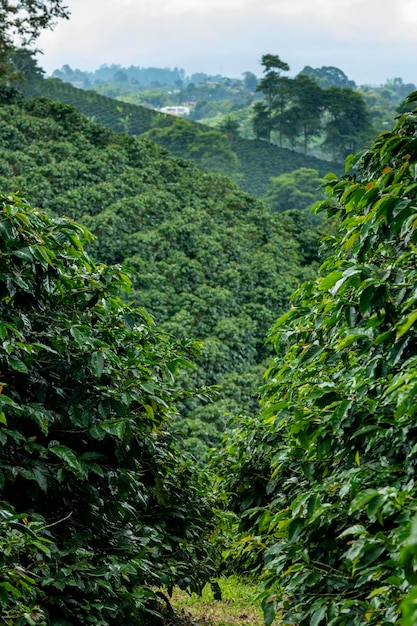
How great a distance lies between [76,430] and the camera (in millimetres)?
3197

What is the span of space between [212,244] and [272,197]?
22.5 m

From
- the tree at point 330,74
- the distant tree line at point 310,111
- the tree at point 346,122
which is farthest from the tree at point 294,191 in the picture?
the tree at point 330,74

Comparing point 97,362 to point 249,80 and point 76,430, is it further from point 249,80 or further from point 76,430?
point 249,80

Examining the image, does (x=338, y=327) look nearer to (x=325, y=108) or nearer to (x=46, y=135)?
(x=46, y=135)

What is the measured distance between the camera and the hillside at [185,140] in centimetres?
4009

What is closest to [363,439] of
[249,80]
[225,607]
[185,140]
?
[225,607]

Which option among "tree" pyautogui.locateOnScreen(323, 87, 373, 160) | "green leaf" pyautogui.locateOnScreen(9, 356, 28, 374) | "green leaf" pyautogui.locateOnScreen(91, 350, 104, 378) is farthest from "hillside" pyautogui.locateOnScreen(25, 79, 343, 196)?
"green leaf" pyautogui.locateOnScreen(9, 356, 28, 374)

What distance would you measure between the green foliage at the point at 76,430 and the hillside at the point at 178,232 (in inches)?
352

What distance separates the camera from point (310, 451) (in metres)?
2.84

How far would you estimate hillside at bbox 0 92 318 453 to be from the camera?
15453 millimetres

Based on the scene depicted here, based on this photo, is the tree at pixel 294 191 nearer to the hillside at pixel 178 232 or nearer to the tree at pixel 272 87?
the tree at pixel 272 87

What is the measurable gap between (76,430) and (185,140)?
126 feet

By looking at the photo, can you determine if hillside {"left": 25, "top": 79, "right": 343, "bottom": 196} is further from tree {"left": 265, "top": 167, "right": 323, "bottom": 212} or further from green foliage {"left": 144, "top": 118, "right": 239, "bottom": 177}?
tree {"left": 265, "top": 167, "right": 323, "bottom": 212}

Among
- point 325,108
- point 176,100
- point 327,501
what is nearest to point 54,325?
point 327,501
